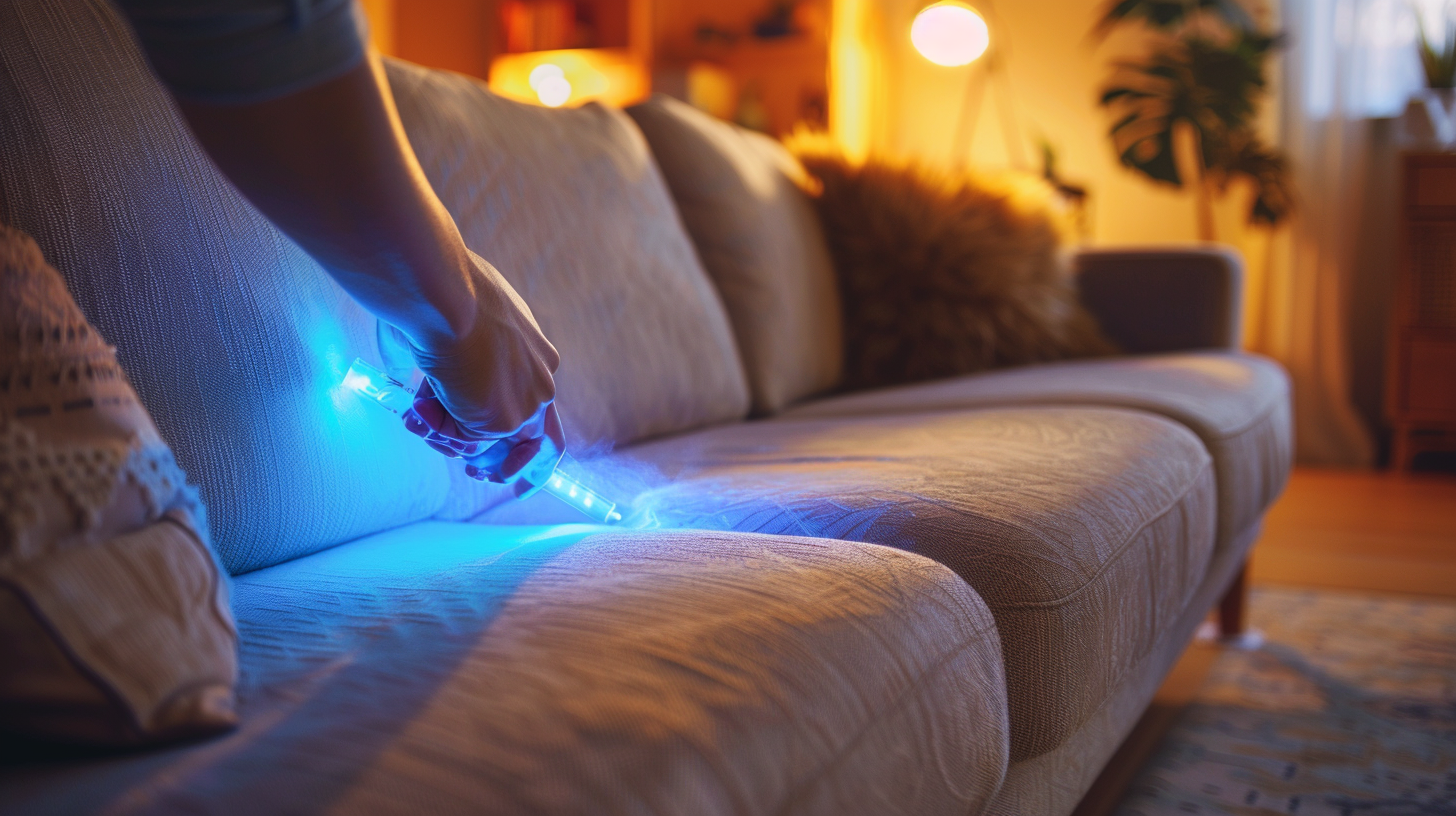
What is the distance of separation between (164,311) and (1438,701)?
1.69 m

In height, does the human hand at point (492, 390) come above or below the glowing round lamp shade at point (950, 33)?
below

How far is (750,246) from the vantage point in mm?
1570

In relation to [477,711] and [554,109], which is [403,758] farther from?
[554,109]

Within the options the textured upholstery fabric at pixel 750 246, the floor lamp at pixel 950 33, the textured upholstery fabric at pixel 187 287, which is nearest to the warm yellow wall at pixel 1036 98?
the floor lamp at pixel 950 33

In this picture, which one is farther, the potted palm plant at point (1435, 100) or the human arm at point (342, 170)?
the potted palm plant at point (1435, 100)

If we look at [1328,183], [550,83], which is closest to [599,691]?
[1328,183]

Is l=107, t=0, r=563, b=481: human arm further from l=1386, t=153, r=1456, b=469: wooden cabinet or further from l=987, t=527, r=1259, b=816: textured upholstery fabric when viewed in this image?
l=1386, t=153, r=1456, b=469: wooden cabinet

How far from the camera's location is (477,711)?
1.44 ft

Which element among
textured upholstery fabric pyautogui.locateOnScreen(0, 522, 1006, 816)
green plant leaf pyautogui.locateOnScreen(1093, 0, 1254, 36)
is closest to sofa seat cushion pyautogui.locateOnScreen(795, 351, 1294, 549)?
textured upholstery fabric pyautogui.locateOnScreen(0, 522, 1006, 816)

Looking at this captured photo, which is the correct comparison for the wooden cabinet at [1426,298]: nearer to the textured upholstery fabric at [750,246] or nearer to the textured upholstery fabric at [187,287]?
the textured upholstery fabric at [750,246]

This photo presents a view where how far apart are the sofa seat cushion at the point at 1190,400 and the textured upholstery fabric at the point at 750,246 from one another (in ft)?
0.29

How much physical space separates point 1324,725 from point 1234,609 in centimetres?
41

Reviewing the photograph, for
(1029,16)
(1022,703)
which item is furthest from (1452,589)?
(1029,16)

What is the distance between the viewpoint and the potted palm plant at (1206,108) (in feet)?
10.6
